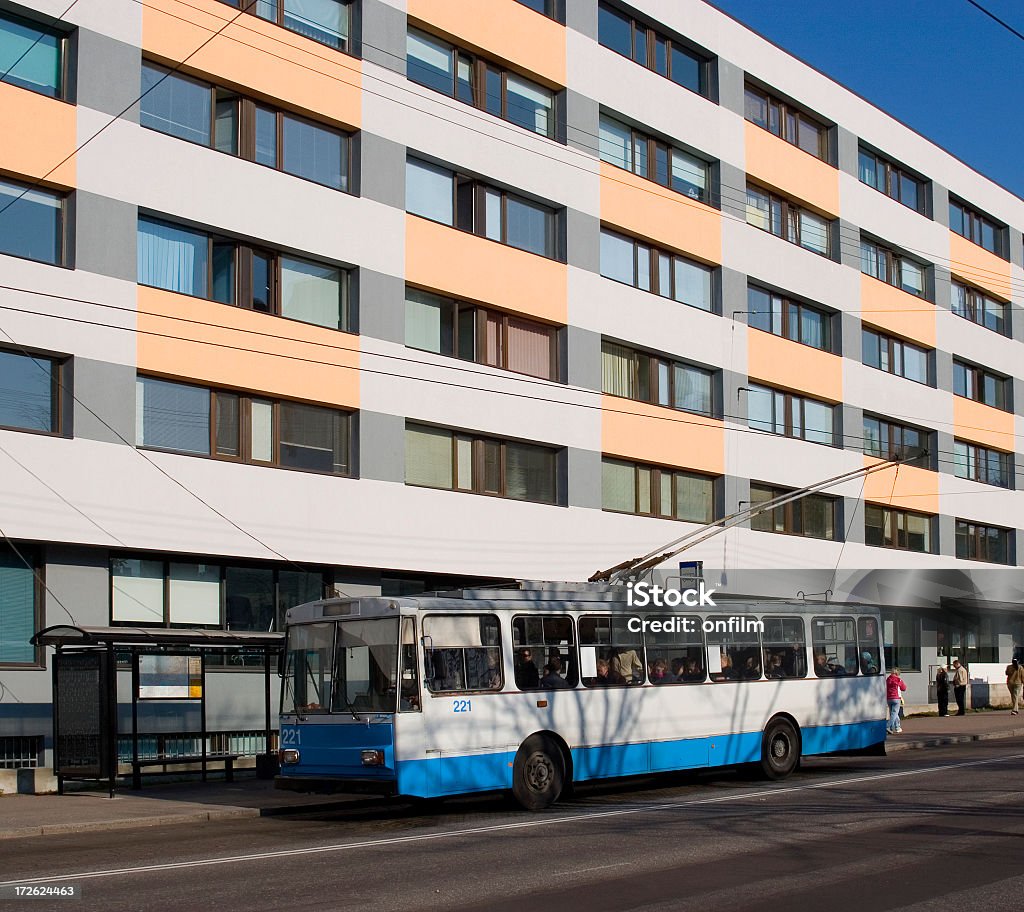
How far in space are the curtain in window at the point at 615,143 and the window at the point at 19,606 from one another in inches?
654

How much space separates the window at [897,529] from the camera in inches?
1601

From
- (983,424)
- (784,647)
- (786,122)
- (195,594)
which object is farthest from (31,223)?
(983,424)

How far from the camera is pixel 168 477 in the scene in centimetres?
2292

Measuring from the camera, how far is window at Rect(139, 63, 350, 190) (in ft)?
77.7

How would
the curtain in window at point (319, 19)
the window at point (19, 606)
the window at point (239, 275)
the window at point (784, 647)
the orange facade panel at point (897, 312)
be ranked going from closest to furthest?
the window at point (784, 647), the window at point (19, 606), the window at point (239, 275), the curtain in window at point (319, 19), the orange facade panel at point (897, 312)

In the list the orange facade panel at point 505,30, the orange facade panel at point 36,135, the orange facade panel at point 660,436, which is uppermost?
the orange facade panel at point 505,30

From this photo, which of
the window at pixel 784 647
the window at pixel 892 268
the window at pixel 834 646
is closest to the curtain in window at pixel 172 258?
the window at pixel 784 647

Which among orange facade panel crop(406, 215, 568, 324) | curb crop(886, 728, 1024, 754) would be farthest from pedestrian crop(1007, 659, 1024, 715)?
orange facade panel crop(406, 215, 568, 324)

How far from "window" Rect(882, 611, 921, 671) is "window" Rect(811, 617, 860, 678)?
19.9 meters

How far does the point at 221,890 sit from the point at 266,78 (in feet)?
58.9

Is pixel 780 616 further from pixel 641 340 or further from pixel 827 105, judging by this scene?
pixel 827 105

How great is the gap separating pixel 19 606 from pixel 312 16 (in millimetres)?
12267

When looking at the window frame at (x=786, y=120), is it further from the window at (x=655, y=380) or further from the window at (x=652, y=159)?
the window at (x=655, y=380)

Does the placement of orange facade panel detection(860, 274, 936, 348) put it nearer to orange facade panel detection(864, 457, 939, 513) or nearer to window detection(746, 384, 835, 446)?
window detection(746, 384, 835, 446)
